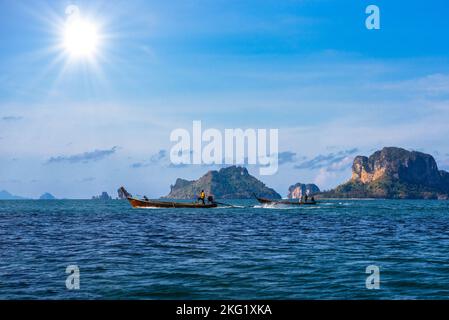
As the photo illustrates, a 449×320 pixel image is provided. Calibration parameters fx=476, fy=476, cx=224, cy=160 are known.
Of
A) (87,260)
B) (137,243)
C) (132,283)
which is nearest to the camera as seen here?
(132,283)

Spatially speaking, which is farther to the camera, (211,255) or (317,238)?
(317,238)

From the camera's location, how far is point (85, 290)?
69.0ft

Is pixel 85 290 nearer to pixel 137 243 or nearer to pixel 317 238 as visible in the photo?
pixel 137 243

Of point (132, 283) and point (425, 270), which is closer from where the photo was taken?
point (132, 283)

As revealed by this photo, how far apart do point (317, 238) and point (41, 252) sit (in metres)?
23.6
